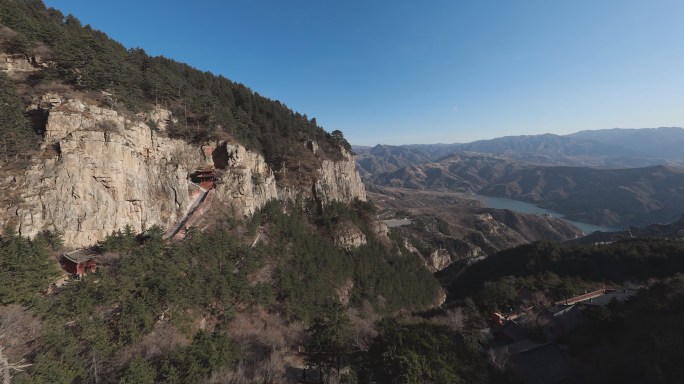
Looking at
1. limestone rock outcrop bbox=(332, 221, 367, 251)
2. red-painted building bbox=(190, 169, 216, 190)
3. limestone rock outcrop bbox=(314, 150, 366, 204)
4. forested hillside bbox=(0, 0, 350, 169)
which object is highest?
forested hillside bbox=(0, 0, 350, 169)

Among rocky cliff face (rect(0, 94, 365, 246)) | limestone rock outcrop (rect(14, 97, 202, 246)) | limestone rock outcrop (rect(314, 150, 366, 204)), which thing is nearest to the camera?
rocky cliff face (rect(0, 94, 365, 246))

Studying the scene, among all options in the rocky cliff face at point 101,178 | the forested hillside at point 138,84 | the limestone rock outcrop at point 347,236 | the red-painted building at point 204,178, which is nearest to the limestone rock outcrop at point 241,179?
the rocky cliff face at point 101,178

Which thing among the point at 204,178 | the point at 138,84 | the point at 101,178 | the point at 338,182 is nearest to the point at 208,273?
the point at 101,178

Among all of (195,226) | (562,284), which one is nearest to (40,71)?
(195,226)

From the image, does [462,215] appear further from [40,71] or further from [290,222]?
[40,71]

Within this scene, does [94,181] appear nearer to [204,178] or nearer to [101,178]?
[101,178]

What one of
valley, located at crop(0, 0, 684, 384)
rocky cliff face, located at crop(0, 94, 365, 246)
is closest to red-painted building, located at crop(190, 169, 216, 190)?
valley, located at crop(0, 0, 684, 384)

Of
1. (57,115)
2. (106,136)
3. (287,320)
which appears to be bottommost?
(287,320)

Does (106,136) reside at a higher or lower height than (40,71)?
lower

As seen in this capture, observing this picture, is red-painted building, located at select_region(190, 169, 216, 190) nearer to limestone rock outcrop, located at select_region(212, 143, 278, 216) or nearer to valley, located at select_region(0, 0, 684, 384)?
valley, located at select_region(0, 0, 684, 384)
